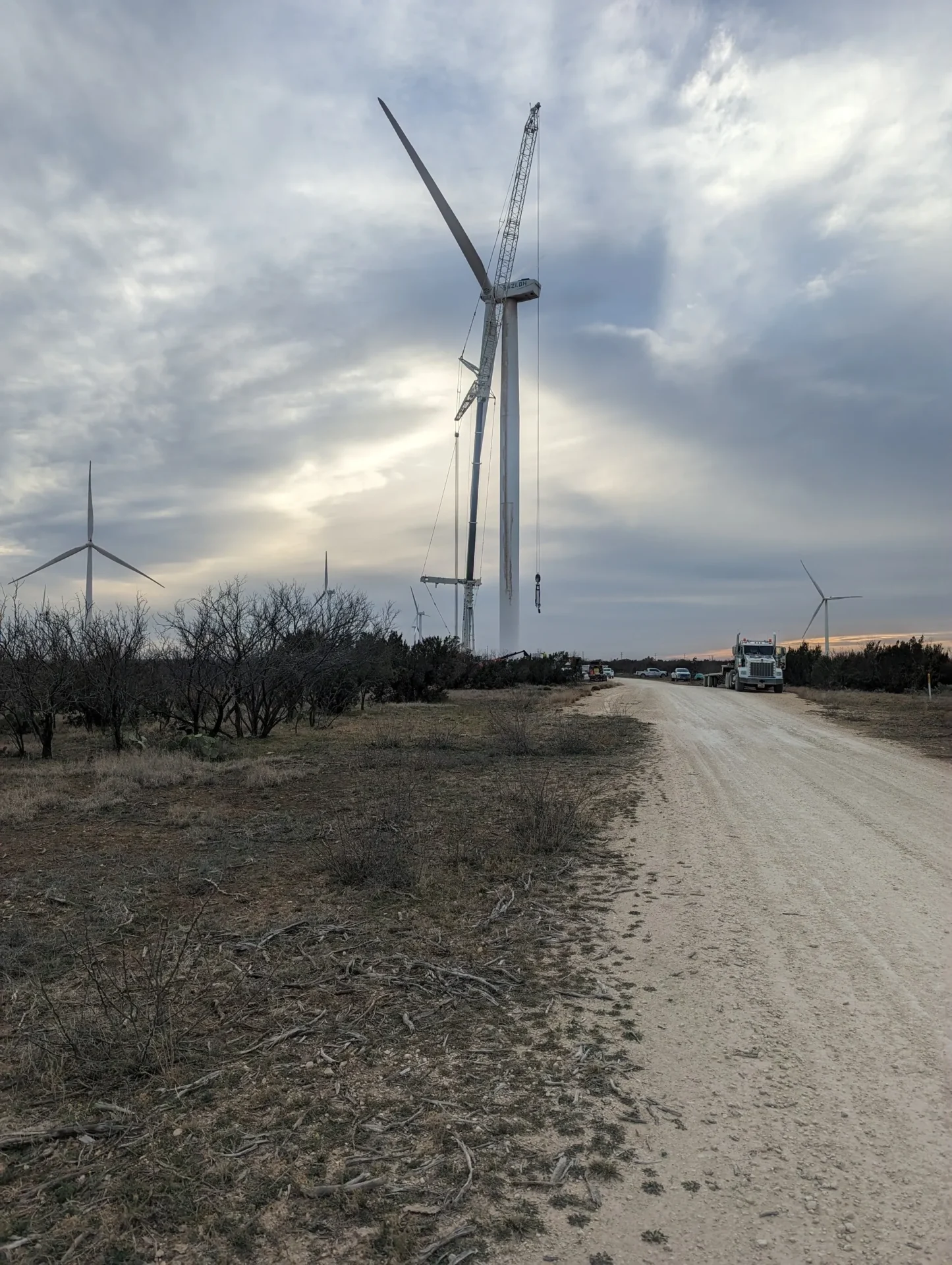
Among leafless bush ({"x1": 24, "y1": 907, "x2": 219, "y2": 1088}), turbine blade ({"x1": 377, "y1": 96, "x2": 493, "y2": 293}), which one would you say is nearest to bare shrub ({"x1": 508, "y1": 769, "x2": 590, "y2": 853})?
leafless bush ({"x1": 24, "y1": 907, "x2": 219, "y2": 1088})

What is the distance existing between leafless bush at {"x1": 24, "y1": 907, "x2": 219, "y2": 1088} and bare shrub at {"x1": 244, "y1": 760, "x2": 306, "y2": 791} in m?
7.76

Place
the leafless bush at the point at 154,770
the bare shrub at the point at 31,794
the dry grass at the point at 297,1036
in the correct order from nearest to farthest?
the dry grass at the point at 297,1036
the bare shrub at the point at 31,794
the leafless bush at the point at 154,770

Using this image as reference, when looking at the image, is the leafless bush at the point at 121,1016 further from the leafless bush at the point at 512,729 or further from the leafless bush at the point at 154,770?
the leafless bush at the point at 512,729

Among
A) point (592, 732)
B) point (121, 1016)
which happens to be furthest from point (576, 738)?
point (121, 1016)

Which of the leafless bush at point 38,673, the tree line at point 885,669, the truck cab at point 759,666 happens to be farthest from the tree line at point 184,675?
the tree line at point 885,669

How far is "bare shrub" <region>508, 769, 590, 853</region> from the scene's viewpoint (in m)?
9.15

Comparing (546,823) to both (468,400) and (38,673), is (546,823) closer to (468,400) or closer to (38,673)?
(38,673)

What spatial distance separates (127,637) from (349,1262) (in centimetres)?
2000

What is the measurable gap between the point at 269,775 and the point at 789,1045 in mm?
11043

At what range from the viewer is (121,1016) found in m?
4.60

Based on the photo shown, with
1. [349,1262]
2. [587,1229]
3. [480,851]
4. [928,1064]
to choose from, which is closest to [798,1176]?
[587,1229]

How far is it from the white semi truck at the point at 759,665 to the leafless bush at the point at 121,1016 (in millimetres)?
41202

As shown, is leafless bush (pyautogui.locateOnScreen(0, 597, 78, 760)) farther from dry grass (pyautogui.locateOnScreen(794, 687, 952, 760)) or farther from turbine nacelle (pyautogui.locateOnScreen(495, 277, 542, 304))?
turbine nacelle (pyautogui.locateOnScreen(495, 277, 542, 304))

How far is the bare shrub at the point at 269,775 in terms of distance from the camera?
13961 millimetres
